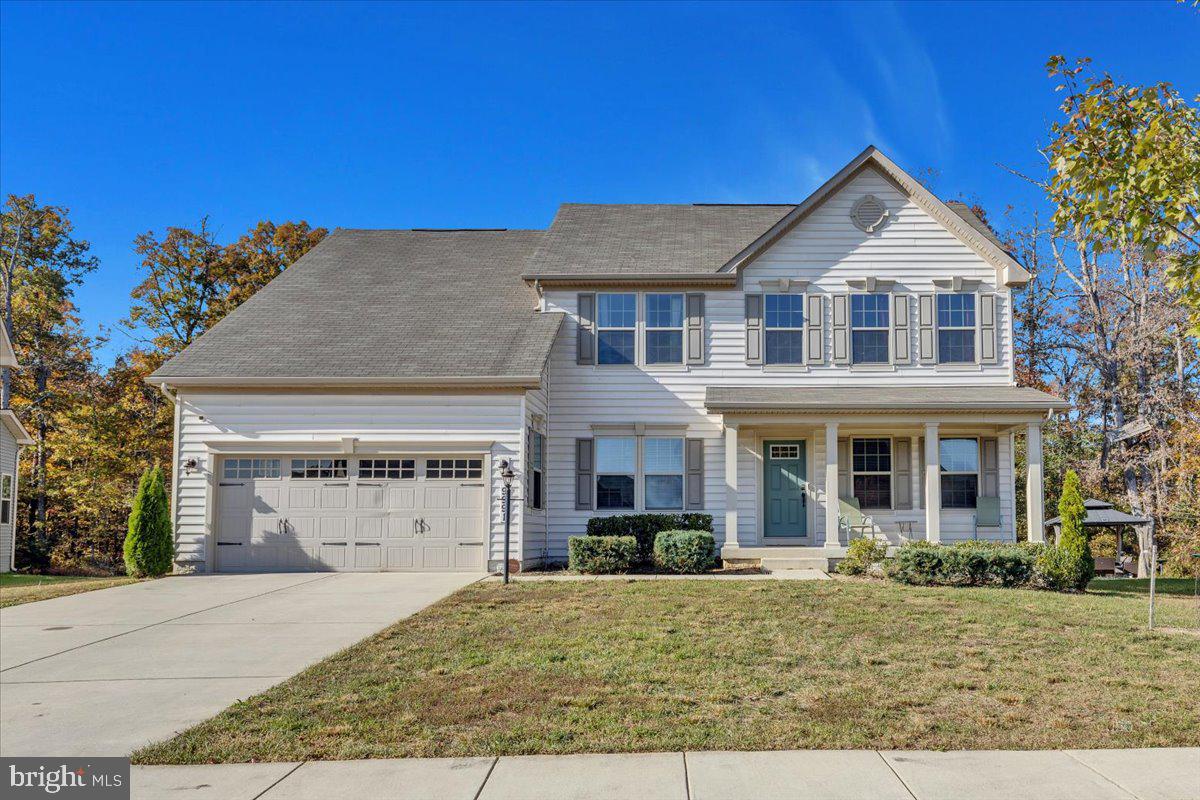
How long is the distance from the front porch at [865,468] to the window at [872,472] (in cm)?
2

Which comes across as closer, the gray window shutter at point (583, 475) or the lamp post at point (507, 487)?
the lamp post at point (507, 487)

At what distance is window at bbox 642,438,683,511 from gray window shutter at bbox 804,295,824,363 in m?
3.13

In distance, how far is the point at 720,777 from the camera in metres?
→ 5.80

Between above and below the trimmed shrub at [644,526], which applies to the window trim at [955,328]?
above

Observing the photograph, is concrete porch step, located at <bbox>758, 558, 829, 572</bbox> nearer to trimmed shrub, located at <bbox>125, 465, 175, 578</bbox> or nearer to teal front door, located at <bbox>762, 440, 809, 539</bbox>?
teal front door, located at <bbox>762, 440, 809, 539</bbox>

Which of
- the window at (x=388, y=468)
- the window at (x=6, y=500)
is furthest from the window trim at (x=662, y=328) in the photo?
the window at (x=6, y=500)

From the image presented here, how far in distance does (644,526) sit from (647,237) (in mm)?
6622

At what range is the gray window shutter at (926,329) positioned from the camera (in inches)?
765

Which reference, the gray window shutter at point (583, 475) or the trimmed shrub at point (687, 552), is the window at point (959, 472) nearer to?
the trimmed shrub at point (687, 552)

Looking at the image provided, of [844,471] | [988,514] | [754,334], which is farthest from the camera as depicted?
[754,334]

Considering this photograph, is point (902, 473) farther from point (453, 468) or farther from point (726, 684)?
point (726, 684)

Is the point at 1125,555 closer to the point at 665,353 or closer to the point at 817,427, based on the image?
the point at 817,427

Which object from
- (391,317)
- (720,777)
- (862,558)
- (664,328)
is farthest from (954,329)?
(720,777)

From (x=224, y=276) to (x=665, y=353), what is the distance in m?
17.7
